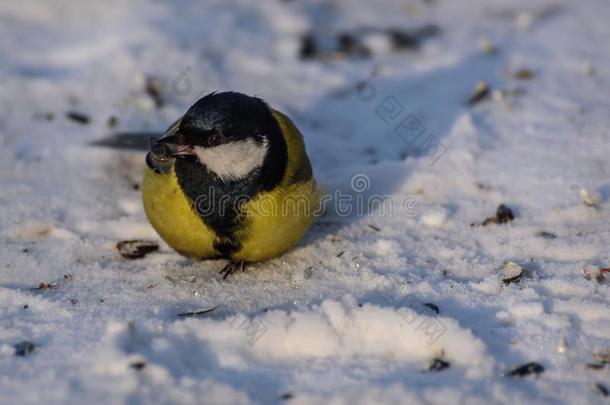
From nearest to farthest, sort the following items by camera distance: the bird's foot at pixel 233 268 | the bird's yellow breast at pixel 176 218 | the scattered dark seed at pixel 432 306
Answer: the scattered dark seed at pixel 432 306
the bird's yellow breast at pixel 176 218
the bird's foot at pixel 233 268

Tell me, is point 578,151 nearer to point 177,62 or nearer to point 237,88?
point 237,88

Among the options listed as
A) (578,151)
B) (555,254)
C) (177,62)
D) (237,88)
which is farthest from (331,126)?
(555,254)

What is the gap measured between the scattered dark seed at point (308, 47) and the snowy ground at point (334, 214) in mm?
57

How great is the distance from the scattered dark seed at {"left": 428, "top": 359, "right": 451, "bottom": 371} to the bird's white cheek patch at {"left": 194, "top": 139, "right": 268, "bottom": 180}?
1.01m

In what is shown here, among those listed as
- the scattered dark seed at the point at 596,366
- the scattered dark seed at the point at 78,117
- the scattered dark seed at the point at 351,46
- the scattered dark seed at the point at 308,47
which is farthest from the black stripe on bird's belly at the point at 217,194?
the scattered dark seed at the point at 351,46

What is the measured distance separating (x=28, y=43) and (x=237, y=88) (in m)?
1.44

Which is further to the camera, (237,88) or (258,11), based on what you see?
(258,11)

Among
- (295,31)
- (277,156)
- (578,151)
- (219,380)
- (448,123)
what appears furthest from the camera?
(295,31)

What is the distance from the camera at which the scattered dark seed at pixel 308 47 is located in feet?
16.9

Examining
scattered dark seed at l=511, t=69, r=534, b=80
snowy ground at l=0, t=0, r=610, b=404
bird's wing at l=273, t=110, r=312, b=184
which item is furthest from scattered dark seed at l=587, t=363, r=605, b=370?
scattered dark seed at l=511, t=69, r=534, b=80

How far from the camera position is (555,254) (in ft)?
10.4

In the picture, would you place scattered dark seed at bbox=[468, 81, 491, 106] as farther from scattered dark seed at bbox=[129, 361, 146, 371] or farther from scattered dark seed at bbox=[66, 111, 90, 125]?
scattered dark seed at bbox=[129, 361, 146, 371]

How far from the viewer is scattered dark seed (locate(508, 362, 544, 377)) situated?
7.98 ft

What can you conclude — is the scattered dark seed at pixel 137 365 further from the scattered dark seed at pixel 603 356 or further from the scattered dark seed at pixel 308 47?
the scattered dark seed at pixel 308 47
